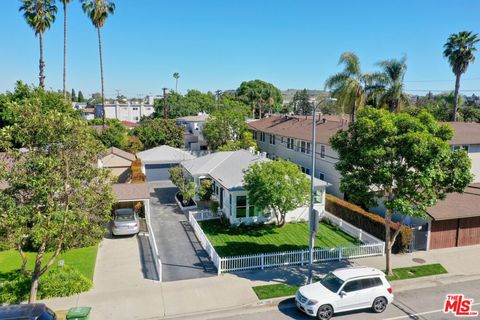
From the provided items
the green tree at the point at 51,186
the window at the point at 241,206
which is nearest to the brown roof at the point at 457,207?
the window at the point at 241,206

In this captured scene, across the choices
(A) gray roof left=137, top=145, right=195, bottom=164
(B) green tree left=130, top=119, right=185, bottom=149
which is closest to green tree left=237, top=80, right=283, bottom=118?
(B) green tree left=130, top=119, right=185, bottom=149

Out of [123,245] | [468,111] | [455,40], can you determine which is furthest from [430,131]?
[468,111]

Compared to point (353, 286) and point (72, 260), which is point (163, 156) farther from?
point (353, 286)

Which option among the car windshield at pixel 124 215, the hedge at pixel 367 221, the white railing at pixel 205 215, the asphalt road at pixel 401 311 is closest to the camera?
the asphalt road at pixel 401 311

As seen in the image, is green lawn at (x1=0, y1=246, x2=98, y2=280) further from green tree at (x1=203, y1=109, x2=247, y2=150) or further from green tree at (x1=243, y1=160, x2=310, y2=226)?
green tree at (x1=203, y1=109, x2=247, y2=150)

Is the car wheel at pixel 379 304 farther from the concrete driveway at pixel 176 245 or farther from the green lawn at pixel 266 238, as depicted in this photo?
the concrete driveway at pixel 176 245
